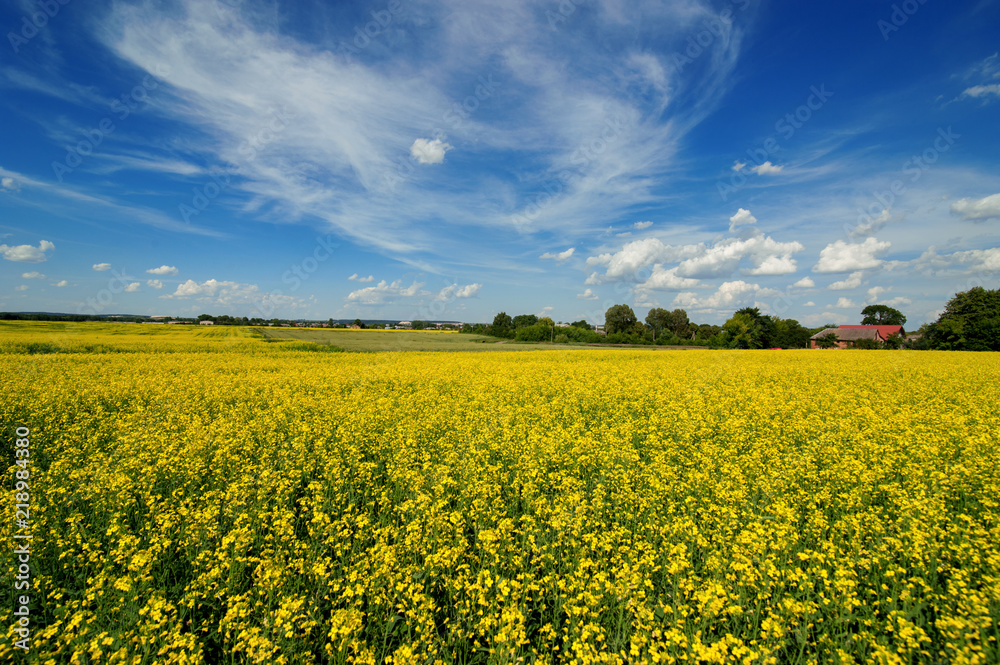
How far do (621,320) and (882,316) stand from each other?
84.2 m

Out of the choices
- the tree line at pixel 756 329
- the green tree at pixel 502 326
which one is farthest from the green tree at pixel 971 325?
the green tree at pixel 502 326

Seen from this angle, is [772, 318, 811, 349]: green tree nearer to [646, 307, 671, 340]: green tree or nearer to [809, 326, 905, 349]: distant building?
[809, 326, 905, 349]: distant building

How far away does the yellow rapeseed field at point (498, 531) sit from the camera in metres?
3.12

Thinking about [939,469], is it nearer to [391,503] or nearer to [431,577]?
[431,577]

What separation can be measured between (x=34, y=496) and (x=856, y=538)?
10.5 m

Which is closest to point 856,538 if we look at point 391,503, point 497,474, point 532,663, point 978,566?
point 978,566

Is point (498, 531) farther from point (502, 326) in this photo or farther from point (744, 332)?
point (502, 326)

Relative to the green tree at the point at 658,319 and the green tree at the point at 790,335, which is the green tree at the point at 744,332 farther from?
the green tree at the point at 658,319

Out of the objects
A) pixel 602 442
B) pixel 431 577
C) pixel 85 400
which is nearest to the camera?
pixel 431 577

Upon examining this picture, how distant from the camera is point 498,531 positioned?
4.21 metres

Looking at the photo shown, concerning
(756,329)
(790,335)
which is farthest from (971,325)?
(790,335)

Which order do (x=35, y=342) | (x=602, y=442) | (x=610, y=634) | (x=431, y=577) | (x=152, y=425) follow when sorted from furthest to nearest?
(x=35, y=342), (x=152, y=425), (x=602, y=442), (x=431, y=577), (x=610, y=634)

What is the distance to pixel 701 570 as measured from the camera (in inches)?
161

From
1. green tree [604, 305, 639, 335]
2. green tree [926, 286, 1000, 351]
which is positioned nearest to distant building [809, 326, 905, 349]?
green tree [926, 286, 1000, 351]
